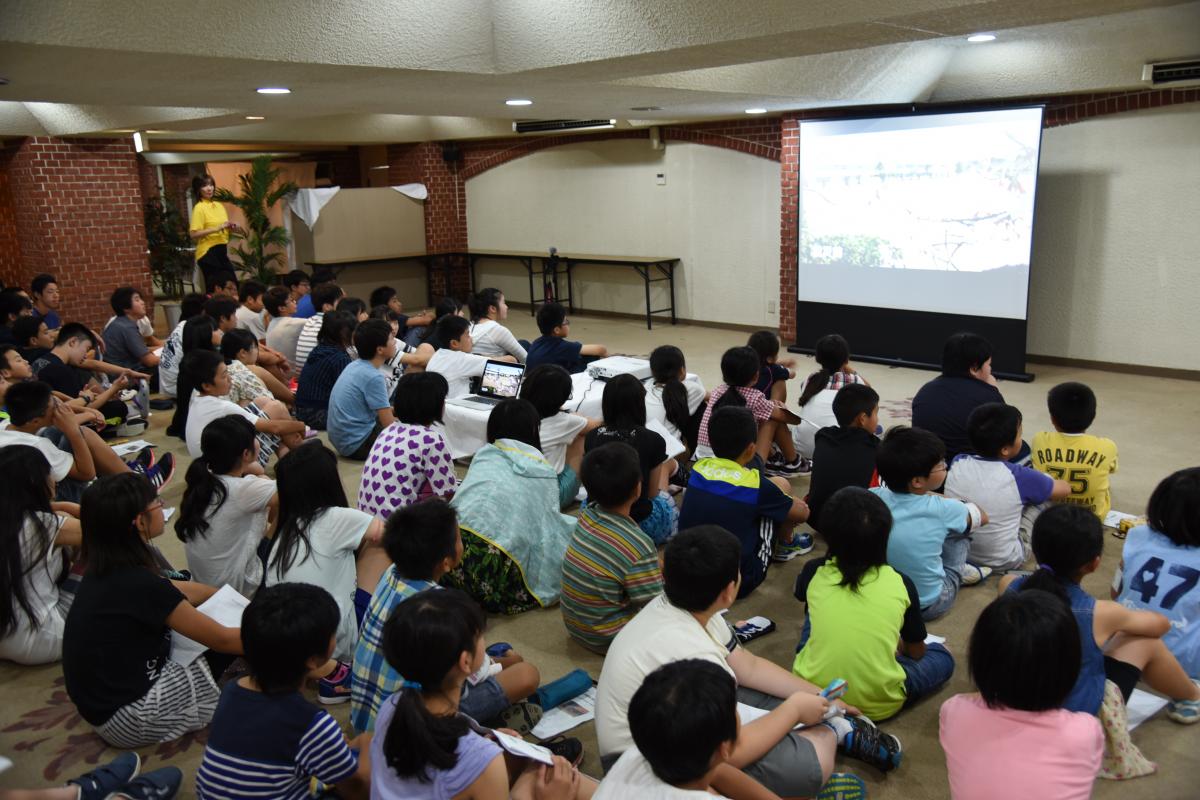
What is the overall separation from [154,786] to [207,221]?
26.0 ft

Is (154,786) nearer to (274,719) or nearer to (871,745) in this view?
(274,719)

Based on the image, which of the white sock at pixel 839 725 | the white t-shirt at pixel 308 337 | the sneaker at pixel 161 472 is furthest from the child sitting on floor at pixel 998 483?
the white t-shirt at pixel 308 337

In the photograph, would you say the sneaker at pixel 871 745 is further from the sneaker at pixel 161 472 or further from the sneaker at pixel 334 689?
the sneaker at pixel 161 472

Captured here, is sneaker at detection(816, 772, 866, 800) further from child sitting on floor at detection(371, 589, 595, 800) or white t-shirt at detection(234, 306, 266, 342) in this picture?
white t-shirt at detection(234, 306, 266, 342)

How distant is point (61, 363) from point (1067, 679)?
5594 millimetres

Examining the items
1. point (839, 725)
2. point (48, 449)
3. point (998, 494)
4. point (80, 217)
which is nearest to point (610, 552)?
point (839, 725)

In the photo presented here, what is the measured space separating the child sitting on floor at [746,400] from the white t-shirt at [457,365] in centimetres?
143

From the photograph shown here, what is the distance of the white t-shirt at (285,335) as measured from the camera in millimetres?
6961

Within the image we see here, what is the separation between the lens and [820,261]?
863 cm

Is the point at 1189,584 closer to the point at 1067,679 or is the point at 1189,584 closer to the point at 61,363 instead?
the point at 1067,679

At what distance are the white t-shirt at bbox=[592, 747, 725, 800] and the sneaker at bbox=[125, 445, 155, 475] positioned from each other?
3.84m

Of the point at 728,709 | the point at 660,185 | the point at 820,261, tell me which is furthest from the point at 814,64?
the point at 728,709

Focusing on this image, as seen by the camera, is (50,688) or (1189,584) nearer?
(1189,584)

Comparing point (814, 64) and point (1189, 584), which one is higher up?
point (814, 64)
